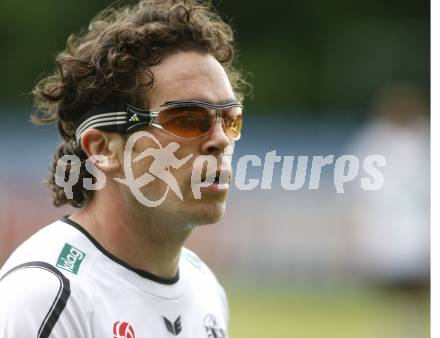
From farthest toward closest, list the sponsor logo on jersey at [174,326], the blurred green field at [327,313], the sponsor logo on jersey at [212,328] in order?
1. the blurred green field at [327,313]
2. the sponsor logo on jersey at [212,328]
3. the sponsor logo on jersey at [174,326]

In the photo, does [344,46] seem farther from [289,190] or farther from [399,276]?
[399,276]

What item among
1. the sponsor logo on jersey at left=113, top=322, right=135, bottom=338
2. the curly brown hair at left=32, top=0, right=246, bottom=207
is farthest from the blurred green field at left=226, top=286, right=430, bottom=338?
the sponsor logo on jersey at left=113, top=322, right=135, bottom=338

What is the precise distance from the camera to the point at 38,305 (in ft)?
10.7

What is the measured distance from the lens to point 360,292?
505 inches

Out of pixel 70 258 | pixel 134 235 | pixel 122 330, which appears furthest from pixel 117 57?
pixel 122 330

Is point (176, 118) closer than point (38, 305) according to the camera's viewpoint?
No

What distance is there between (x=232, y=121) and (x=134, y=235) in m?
0.69

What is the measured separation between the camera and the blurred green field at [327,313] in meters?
10.5

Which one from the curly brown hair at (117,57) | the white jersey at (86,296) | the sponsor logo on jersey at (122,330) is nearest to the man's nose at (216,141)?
the curly brown hair at (117,57)

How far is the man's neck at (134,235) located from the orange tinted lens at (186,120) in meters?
0.38

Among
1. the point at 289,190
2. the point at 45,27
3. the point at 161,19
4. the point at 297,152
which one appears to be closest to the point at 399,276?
the point at 289,190

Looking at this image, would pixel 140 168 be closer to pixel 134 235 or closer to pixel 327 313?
pixel 134 235

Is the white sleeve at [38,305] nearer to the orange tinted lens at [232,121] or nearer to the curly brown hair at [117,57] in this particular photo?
the curly brown hair at [117,57]

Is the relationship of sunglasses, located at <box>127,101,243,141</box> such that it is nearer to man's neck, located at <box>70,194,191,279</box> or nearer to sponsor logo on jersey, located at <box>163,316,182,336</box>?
man's neck, located at <box>70,194,191,279</box>
